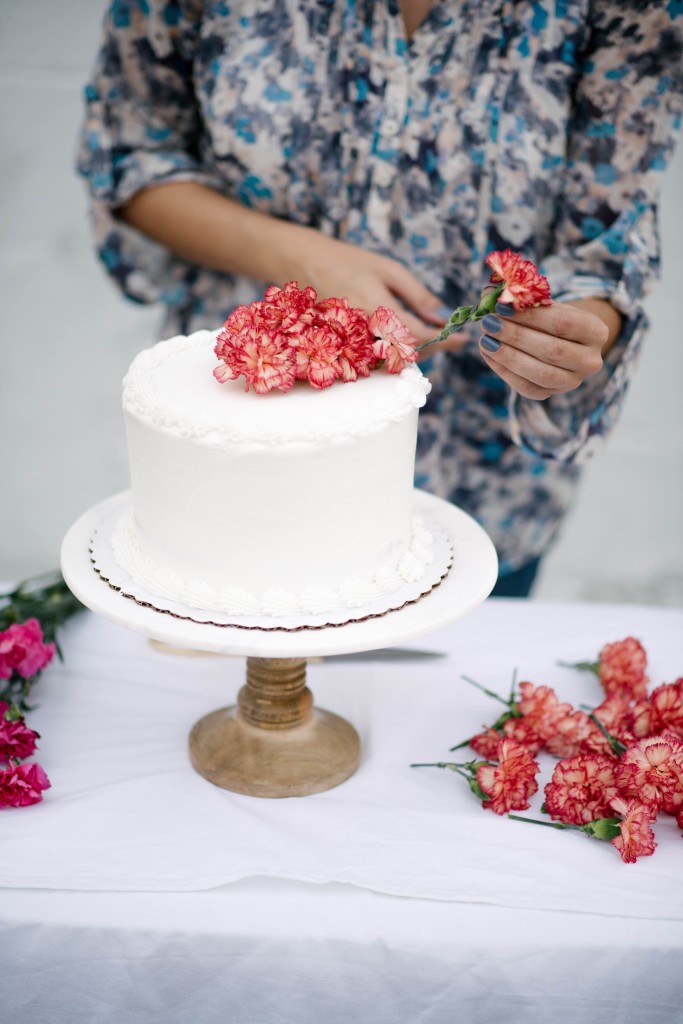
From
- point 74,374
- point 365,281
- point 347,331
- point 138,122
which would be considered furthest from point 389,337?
point 74,374

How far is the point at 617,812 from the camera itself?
Answer: 104 cm

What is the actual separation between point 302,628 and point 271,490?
0.48 ft

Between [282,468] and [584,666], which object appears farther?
[584,666]

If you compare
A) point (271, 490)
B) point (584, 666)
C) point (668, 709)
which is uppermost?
point (271, 490)

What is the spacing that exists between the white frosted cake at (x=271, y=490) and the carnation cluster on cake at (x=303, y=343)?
21 millimetres

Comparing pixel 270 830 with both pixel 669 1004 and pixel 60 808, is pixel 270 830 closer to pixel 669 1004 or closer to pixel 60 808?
pixel 60 808

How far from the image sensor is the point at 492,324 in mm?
1105

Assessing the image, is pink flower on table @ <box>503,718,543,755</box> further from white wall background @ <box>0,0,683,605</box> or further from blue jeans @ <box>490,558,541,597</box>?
white wall background @ <box>0,0,683,605</box>

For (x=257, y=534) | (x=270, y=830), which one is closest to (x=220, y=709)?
(x=270, y=830)

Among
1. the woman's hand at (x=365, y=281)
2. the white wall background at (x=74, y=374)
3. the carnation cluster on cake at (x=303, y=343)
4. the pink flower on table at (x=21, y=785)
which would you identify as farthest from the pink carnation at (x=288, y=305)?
the white wall background at (x=74, y=374)

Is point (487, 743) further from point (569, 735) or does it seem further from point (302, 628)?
point (302, 628)

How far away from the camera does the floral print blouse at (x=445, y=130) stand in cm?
142

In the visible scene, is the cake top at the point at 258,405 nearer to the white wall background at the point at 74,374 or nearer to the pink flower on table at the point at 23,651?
the pink flower on table at the point at 23,651

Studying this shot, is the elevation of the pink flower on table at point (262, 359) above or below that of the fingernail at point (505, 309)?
below
